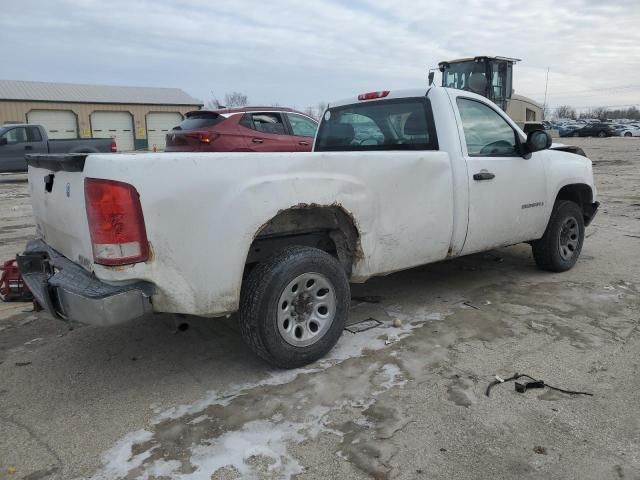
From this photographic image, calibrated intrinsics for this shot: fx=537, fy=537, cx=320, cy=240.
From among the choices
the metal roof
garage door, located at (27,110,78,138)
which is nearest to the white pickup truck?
garage door, located at (27,110,78,138)

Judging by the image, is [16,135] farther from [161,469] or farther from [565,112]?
[565,112]

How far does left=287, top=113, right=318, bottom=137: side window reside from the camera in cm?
1082

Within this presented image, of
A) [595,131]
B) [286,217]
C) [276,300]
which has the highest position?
[595,131]

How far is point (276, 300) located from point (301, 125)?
26.6ft

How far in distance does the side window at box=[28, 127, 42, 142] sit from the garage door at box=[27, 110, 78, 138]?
67.5 ft

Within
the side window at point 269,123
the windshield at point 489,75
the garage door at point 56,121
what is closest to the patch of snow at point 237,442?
the side window at point 269,123

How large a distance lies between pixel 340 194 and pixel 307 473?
1782 millimetres

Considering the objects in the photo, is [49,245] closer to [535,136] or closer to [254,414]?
[254,414]

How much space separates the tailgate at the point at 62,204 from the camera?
10.1 ft

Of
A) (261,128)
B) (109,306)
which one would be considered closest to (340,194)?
(109,306)

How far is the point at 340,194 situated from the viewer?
11.9ft

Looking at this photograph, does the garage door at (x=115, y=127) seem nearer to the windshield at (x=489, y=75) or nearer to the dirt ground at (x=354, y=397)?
the windshield at (x=489, y=75)

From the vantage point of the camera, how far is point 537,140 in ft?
16.6

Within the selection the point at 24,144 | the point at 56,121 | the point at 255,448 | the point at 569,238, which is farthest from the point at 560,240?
the point at 56,121
